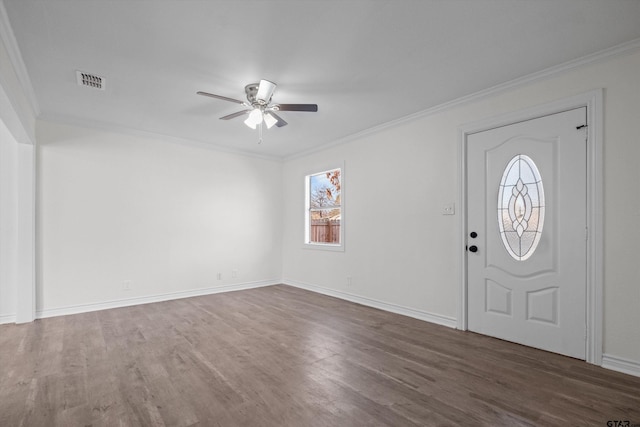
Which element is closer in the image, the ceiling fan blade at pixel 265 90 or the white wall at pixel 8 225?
the ceiling fan blade at pixel 265 90

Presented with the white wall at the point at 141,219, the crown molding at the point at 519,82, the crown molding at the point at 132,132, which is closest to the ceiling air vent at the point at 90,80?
the crown molding at the point at 132,132

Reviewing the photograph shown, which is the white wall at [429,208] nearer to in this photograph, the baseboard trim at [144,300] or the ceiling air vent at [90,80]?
the baseboard trim at [144,300]

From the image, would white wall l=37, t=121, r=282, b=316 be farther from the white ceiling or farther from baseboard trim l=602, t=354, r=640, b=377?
baseboard trim l=602, t=354, r=640, b=377

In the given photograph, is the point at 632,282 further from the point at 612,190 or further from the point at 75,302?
the point at 75,302

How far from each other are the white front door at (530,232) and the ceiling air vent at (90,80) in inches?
151

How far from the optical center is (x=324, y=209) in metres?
5.60

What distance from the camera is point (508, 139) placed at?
3154 millimetres

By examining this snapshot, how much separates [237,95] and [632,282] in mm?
3859

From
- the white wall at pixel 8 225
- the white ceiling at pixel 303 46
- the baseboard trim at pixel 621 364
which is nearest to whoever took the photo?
the white ceiling at pixel 303 46

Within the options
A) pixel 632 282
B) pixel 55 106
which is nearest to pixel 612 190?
pixel 632 282

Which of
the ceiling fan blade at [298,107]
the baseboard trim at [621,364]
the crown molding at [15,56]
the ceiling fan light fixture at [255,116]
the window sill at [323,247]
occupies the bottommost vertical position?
the baseboard trim at [621,364]

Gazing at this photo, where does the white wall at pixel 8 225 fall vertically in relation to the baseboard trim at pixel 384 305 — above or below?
above

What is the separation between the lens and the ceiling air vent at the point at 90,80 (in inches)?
114

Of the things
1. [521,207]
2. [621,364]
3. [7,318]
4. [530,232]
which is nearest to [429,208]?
[521,207]
